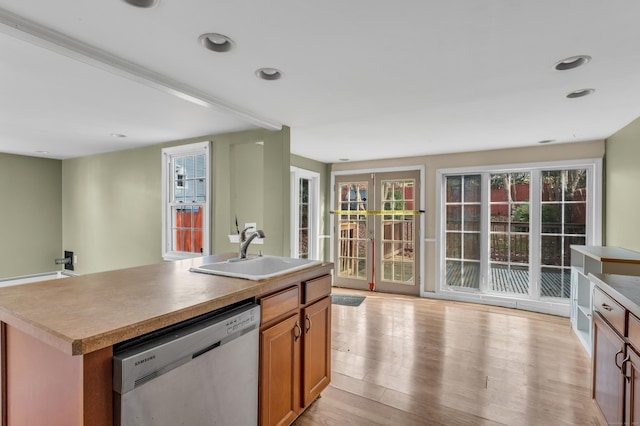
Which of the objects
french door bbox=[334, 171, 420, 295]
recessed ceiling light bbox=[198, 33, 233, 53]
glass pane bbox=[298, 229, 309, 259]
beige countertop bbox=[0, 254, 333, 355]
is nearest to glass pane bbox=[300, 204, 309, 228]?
glass pane bbox=[298, 229, 309, 259]

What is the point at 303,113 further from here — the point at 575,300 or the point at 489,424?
the point at 575,300

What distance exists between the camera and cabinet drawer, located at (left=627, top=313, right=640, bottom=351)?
139 centimetres

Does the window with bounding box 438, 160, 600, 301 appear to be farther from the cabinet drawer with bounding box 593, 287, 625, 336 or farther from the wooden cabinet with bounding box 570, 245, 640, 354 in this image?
the cabinet drawer with bounding box 593, 287, 625, 336

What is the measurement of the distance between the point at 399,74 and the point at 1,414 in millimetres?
2652

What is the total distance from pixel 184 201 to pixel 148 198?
66 cm

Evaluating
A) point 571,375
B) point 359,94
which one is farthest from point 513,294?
point 359,94

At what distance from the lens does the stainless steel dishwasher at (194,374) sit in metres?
1.02

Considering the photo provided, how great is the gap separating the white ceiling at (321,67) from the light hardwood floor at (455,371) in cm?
224

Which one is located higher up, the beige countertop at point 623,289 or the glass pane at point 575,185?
the glass pane at point 575,185

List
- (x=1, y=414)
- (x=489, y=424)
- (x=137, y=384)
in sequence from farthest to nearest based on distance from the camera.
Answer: (x=489, y=424) < (x=1, y=414) < (x=137, y=384)

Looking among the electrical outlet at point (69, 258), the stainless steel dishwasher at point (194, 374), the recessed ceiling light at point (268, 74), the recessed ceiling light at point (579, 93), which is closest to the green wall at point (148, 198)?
the electrical outlet at point (69, 258)

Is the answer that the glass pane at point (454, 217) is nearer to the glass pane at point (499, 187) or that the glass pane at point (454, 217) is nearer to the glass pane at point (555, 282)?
the glass pane at point (499, 187)

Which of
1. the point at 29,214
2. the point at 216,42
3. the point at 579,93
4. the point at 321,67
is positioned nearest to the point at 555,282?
the point at 579,93

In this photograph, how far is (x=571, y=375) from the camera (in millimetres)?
2539
